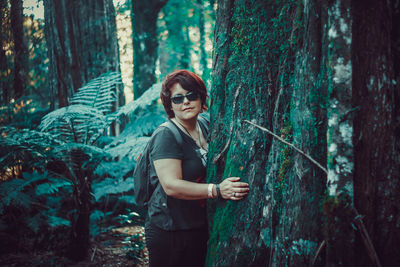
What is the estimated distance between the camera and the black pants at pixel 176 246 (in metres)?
2.31

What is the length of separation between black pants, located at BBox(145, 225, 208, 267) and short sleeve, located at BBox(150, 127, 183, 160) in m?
0.65

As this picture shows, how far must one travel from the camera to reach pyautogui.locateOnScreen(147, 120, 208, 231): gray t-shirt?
2252 mm

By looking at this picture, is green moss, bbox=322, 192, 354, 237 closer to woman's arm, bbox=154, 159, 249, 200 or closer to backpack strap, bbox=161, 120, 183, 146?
woman's arm, bbox=154, 159, 249, 200

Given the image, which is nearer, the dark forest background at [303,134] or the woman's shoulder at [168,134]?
the dark forest background at [303,134]

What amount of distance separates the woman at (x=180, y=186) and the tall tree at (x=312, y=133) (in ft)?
0.95

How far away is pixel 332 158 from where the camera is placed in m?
1.39

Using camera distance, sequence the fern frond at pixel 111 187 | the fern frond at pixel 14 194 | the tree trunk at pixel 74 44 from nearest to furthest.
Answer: the fern frond at pixel 14 194, the fern frond at pixel 111 187, the tree trunk at pixel 74 44

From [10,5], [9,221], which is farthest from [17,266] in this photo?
[10,5]

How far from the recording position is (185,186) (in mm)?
2051

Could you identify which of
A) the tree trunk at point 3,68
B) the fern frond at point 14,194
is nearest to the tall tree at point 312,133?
the fern frond at point 14,194

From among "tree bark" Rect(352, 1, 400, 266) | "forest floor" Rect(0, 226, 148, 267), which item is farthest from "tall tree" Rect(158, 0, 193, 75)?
"tree bark" Rect(352, 1, 400, 266)

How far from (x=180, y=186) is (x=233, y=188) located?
389 mm

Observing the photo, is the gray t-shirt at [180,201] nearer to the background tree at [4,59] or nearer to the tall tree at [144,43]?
the tall tree at [144,43]

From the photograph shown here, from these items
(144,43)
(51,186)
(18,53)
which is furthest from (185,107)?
(18,53)
